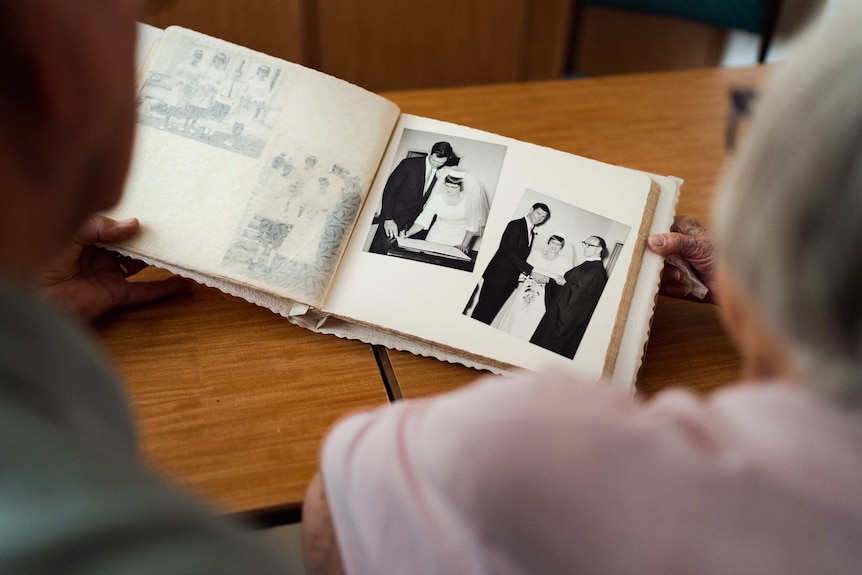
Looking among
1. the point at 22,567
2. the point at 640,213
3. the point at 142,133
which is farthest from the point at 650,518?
the point at 142,133

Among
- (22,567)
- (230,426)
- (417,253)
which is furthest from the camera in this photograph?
(417,253)

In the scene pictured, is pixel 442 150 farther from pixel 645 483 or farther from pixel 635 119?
pixel 645 483

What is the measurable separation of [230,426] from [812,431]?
0.51 meters

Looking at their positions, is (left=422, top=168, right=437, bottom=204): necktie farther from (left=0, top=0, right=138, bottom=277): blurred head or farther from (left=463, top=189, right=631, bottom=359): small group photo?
(left=0, top=0, right=138, bottom=277): blurred head

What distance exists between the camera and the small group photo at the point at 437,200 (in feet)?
2.91

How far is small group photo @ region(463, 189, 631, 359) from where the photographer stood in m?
0.83

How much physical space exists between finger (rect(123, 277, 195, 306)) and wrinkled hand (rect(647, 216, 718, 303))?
0.52m

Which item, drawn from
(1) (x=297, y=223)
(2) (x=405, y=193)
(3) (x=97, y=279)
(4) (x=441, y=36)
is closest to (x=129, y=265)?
(3) (x=97, y=279)

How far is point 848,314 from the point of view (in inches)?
15.7

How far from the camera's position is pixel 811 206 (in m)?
0.39

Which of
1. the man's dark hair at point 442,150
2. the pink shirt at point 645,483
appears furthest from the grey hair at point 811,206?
the man's dark hair at point 442,150

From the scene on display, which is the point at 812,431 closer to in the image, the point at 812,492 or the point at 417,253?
the point at 812,492

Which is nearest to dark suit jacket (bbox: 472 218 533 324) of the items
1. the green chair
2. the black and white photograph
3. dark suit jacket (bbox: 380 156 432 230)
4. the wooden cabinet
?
dark suit jacket (bbox: 380 156 432 230)

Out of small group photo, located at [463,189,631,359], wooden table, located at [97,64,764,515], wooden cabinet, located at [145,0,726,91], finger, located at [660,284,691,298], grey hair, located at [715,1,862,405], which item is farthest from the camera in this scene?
wooden cabinet, located at [145,0,726,91]
